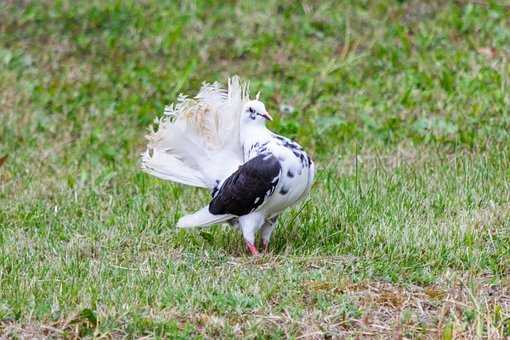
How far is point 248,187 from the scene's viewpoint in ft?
18.5

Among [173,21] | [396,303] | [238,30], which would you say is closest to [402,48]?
[238,30]

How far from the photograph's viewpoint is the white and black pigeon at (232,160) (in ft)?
18.6

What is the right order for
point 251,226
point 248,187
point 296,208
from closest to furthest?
point 248,187, point 251,226, point 296,208

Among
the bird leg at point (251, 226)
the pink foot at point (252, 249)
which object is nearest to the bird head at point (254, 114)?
the bird leg at point (251, 226)

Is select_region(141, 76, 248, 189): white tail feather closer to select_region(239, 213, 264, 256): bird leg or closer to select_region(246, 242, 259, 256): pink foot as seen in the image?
select_region(239, 213, 264, 256): bird leg

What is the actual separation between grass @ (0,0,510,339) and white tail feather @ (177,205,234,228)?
0.17 meters

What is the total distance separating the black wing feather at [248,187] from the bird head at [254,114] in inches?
10.9

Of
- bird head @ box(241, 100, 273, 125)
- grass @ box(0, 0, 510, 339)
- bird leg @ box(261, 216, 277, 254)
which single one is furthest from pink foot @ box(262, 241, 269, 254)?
bird head @ box(241, 100, 273, 125)

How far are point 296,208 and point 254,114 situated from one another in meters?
0.97

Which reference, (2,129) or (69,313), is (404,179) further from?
(2,129)

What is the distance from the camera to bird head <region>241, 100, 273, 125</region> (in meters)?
5.88

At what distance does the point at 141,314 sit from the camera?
15.9 feet

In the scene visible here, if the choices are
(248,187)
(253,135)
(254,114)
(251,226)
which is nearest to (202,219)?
(251,226)

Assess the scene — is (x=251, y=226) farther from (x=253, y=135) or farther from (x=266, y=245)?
(x=253, y=135)
